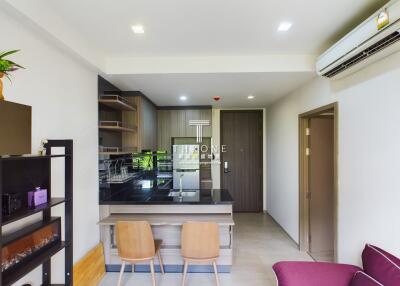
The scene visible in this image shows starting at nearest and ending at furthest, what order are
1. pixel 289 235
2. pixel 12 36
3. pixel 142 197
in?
pixel 12 36, pixel 142 197, pixel 289 235

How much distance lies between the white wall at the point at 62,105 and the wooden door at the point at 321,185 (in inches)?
119

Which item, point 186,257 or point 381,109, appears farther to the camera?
point 186,257

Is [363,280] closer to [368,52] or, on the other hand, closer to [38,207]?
[368,52]

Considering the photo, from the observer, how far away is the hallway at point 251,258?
2.86 meters

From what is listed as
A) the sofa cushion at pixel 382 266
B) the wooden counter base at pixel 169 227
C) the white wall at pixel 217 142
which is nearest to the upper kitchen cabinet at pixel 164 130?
the white wall at pixel 217 142

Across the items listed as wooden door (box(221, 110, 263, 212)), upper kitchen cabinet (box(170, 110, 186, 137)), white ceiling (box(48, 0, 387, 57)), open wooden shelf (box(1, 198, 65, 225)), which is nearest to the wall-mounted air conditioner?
white ceiling (box(48, 0, 387, 57))

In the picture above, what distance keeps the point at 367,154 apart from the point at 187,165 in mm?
3416

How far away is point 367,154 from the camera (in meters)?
2.10

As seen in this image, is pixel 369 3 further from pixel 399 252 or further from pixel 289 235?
pixel 289 235

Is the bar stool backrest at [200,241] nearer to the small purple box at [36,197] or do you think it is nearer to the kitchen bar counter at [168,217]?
the kitchen bar counter at [168,217]

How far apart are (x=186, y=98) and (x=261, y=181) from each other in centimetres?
276

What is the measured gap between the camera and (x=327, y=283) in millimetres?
1823

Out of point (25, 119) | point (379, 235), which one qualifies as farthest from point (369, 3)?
point (25, 119)

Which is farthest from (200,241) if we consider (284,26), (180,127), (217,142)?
(217,142)
